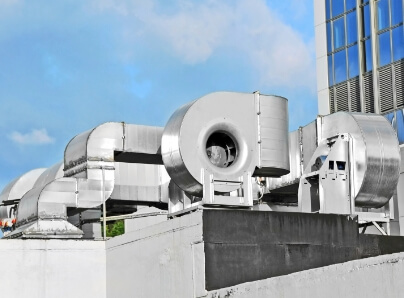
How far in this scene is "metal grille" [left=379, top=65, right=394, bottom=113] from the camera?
144ft

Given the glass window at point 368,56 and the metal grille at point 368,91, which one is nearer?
the metal grille at point 368,91

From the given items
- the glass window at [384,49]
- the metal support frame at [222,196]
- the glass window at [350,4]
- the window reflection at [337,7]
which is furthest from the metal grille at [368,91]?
the metal support frame at [222,196]

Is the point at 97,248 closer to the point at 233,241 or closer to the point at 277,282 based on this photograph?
the point at 233,241

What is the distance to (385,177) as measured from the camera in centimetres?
2456

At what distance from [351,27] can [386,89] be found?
4168mm

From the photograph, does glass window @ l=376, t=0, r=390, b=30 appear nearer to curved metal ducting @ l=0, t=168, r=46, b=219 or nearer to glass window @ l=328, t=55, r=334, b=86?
glass window @ l=328, t=55, r=334, b=86

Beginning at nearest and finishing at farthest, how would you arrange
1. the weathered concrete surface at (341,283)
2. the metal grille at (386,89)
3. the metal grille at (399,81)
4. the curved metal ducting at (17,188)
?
the weathered concrete surface at (341,283) → the curved metal ducting at (17,188) → the metal grille at (399,81) → the metal grille at (386,89)

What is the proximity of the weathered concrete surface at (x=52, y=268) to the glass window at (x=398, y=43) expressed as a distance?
71.4ft

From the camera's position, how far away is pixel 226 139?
25141mm

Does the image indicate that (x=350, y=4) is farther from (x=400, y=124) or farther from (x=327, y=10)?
(x=400, y=124)

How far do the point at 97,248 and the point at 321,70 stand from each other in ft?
83.3

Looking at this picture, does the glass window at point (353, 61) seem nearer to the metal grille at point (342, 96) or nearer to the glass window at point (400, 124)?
the metal grille at point (342, 96)

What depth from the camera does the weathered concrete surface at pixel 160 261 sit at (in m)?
21.3

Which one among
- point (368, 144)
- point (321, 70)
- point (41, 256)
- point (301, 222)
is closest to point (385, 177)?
point (368, 144)
